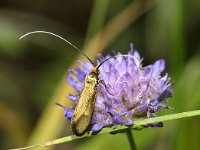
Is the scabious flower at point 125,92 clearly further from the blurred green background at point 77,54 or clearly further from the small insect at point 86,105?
the blurred green background at point 77,54

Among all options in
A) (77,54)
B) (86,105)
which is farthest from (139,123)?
(77,54)

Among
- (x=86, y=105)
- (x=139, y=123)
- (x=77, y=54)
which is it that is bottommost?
(x=139, y=123)

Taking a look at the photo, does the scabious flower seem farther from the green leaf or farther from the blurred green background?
the blurred green background

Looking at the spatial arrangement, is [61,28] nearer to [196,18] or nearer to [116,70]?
[196,18]

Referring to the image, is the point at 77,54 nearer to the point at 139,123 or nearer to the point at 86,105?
the point at 86,105

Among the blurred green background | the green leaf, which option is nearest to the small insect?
the green leaf
